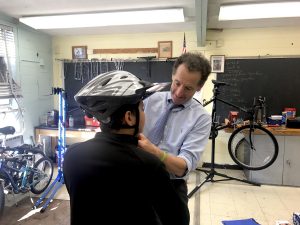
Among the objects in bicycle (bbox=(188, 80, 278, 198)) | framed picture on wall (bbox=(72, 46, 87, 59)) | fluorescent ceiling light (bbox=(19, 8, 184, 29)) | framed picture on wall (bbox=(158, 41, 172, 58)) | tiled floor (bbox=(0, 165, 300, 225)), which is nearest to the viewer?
tiled floor (bbox=(0, 165, 300, 225))

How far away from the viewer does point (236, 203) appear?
10.6ft

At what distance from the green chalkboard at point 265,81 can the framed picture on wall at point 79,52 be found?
96.6 inches

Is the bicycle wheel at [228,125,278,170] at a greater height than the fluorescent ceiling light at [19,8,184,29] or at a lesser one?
lesser

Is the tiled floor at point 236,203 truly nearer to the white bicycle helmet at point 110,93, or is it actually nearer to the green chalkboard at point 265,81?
the green chalkboard at point 265,81

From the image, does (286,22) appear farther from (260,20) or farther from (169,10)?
(169,10)

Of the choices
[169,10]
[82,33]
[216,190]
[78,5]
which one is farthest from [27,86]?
[216,190]

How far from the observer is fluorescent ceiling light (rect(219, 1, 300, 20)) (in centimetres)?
290

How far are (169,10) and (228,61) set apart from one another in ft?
5.07

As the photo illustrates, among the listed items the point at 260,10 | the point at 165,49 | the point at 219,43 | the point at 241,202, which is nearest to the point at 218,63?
the point at 219,43

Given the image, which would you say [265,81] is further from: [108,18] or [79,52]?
[79,52]

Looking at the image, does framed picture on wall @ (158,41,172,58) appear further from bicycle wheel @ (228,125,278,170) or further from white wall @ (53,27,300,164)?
bicycle wheel @ (228,125,278,170)

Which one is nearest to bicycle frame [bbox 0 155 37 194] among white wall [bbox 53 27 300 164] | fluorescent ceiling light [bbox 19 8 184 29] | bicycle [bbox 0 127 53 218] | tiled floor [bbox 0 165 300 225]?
bicycle [bbox 0 127 53 218]

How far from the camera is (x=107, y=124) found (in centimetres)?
77

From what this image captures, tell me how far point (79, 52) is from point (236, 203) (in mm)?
3630
